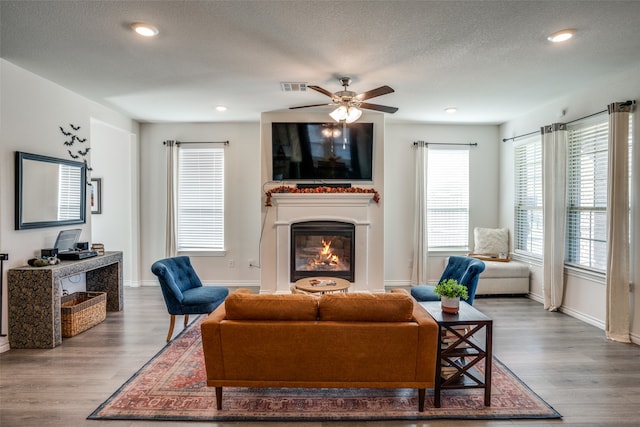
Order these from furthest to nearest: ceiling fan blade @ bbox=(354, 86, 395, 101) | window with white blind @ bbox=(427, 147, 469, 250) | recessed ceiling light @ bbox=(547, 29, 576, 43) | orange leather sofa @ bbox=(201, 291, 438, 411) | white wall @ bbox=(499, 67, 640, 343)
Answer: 1. window with white blind @ bbox=(427, 147, 469, 250)
2. white wall @ bbox=(499, 67, 640, 343)
3. ceiling fan blade @ bbox=(354, 86, 395, 101)
4. recessed ceiling light @ bbox=(547, 29, 576, 43)
5. orange leather sofa @ bbox=(201, 291, 438, 411)

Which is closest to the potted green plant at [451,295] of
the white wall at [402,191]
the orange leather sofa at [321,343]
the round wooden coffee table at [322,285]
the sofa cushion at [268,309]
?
the orange leather sofa at [321,343]

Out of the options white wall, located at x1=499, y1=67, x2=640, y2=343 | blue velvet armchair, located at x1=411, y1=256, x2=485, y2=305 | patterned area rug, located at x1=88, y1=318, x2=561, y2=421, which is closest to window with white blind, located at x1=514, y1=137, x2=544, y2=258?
white wall, located at x1=499, y1=67, x2=640, y2=343

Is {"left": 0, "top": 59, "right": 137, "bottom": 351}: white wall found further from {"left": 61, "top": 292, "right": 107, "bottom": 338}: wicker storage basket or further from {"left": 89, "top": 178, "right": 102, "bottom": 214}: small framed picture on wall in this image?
{"left": 89, "top": 178, "right": 102, "bottom": 214}: small framed picture on wall

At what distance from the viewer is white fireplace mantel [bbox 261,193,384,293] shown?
541 cm

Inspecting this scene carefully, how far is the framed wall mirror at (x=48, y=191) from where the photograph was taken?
3625mm

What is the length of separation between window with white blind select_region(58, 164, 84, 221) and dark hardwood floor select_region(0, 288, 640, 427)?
4.55ft

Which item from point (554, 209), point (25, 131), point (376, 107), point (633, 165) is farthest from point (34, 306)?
point (633, 165)

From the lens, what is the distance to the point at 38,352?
345 centimetres

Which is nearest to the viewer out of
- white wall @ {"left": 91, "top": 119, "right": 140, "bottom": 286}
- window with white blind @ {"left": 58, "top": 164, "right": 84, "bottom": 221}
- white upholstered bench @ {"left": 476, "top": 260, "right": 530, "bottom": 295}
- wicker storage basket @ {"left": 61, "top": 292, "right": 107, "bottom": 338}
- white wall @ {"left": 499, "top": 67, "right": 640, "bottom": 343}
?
white wall @ {"left": 499, "top": 67, "right": 640, "bottom": 343}

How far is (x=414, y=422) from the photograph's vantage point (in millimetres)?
2338

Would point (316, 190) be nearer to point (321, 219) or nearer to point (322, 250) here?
point (321, 219)

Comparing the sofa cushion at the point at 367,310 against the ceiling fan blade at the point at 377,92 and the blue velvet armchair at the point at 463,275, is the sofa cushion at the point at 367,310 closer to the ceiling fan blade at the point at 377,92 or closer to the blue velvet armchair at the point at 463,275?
the blue velvet armchair at the point at 463,275

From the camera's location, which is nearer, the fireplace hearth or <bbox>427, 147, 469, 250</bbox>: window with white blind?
the fireplace hearth

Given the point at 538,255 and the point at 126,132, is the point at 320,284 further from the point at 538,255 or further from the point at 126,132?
the point at 126,132
